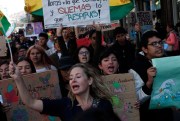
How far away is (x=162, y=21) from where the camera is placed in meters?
16.6

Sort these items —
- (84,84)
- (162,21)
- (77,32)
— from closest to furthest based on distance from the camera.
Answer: (84,84) → (77,32) → (162,21)

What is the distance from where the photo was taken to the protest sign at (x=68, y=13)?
5965mm

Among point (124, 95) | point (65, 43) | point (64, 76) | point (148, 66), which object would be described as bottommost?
point (124, 95)

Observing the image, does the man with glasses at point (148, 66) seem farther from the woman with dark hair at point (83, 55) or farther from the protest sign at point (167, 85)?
the woman with dark hair at point (83, 55)

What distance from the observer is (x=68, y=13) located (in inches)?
236

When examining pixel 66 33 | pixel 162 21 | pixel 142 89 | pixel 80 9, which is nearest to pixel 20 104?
pixel 142 89

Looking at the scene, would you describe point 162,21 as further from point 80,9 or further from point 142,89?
point 142,89

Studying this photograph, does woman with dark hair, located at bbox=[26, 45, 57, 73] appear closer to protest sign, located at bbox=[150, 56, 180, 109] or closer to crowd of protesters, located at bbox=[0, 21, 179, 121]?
crowd of protesters, located at bbox=[0, 21, 179, 121]

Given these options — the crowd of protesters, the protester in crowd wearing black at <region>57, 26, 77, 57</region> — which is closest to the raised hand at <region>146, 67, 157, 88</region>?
the crowd of protesters

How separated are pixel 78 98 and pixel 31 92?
1.01 m

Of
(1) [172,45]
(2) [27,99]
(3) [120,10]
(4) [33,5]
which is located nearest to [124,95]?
(2) [27,99]

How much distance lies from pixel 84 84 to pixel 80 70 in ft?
0.41

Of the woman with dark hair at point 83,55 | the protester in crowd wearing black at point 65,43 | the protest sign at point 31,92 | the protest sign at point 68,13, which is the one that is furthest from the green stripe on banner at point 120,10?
the protest sign at point 31,92

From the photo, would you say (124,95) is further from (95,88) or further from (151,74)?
(95,88)
